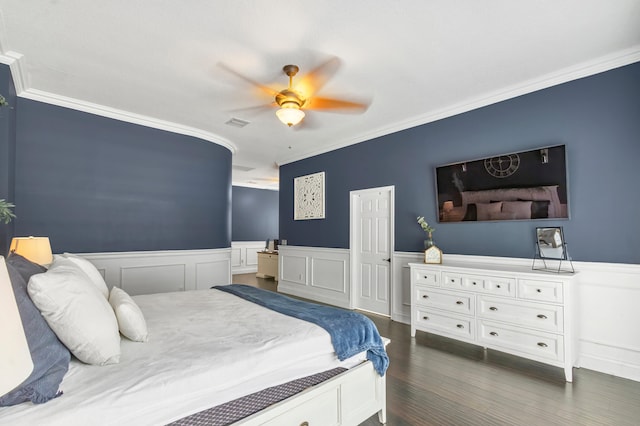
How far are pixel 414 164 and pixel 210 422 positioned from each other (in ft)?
12.9

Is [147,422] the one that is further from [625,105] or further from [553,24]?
[625,105]

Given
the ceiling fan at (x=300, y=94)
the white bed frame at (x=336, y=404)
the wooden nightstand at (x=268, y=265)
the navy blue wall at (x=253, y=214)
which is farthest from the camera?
the navy blue wall at (x=253, y=214)

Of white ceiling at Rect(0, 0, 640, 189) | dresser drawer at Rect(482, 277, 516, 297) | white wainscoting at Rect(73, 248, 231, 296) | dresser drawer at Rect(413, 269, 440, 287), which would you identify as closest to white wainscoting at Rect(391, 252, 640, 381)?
dresser drawer at Rect(482, 277, 516, 297)

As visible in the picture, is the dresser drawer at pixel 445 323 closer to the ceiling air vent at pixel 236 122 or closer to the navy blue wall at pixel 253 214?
the ceiling air vent at pixel 236 122

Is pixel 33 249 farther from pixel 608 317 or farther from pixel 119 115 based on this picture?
pixel 608 317

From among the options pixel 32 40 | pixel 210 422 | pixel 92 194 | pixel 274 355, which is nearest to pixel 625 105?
pixel 274 355

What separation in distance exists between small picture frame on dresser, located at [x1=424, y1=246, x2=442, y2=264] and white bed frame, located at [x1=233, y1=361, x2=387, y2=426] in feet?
6.82

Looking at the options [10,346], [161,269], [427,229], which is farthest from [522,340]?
[161,269]

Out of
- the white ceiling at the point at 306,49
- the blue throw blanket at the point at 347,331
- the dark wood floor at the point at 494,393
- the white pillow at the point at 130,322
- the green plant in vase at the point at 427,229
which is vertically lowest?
the dark wood floor at the point at 494,393

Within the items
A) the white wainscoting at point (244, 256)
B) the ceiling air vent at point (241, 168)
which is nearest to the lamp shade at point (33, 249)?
the ceiling air vent at point (241, 168)

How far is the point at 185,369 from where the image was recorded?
1.42 meters

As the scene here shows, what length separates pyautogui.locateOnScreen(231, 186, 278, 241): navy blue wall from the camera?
9.80 metres

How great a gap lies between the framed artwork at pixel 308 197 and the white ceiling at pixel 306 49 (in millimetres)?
1934

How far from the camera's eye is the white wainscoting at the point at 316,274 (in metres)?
5.41
